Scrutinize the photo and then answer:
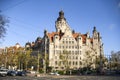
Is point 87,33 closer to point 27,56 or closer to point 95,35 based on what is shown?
point 95,35

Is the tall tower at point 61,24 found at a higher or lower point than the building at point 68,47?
higher

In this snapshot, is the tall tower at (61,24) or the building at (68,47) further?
the tall tower at (61,24)

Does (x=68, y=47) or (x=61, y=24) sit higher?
(x=61, y=24)

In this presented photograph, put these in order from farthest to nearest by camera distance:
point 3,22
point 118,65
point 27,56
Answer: point 118,65 → point 27,56 → point 3,22

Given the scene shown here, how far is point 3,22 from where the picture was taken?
147ft

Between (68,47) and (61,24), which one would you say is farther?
(61,24)

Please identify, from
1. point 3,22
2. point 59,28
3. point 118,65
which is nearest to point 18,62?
point 59,28

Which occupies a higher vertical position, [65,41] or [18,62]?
[65,41]

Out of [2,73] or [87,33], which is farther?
[87,33]

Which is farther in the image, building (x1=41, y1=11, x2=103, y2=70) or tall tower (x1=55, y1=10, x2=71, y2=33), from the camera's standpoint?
tall tower (x1=55, y1=10, x2=71, y2=33)

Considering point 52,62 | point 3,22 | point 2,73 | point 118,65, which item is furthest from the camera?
point 118,65

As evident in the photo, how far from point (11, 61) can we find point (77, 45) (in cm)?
3098

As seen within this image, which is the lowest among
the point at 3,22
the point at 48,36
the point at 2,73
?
the point at 2,73

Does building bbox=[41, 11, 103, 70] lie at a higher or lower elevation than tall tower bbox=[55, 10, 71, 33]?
lower
